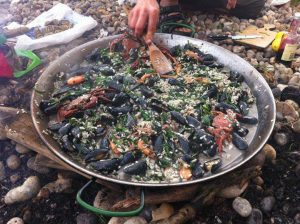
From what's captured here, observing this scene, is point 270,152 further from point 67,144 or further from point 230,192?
point 67,144

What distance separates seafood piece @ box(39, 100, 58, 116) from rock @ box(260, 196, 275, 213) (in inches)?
71.7

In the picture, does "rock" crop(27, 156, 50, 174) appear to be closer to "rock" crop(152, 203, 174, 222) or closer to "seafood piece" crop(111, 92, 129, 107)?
"seafood piece" crop(111, 92, 129, 107)

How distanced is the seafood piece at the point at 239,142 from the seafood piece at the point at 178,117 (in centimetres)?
39

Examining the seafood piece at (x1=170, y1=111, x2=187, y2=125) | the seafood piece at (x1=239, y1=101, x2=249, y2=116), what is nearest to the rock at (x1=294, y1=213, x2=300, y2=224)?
the seafood piece at (x1=239, y1=101, x2=249, y2=116)

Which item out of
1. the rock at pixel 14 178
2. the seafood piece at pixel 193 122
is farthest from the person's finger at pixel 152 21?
the rock at pixel 14 178

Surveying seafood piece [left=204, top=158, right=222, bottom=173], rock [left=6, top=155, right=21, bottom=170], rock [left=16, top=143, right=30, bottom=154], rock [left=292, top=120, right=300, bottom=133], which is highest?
seafood piece [left=204, top=158, right=222, bottom=173]

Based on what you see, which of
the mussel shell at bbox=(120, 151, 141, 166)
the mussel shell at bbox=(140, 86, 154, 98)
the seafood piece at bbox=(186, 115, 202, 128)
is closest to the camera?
the mussel shell at bbox=(120, 151, 141, 166)

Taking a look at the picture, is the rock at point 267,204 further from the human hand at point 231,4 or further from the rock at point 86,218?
the human hand at point 231,4

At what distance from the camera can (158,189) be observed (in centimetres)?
239

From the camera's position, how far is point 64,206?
2631 mm

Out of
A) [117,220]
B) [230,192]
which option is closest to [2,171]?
[117,220]

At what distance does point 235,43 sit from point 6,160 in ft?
10.3

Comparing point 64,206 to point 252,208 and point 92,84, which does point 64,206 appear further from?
point 252,208

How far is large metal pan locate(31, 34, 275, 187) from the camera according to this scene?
2.20 metres
